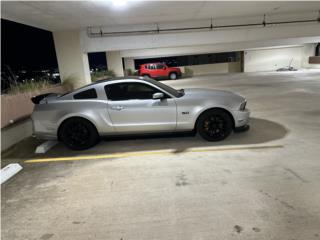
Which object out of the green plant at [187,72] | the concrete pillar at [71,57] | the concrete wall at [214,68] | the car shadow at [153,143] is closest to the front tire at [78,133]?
the car shadow at [153,143]

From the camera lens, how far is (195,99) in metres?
4.41

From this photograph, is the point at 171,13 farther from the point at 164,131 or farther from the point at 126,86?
the point at 164,131

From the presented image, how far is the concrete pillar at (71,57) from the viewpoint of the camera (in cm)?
977

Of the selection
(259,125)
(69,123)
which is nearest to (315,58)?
(259,125)

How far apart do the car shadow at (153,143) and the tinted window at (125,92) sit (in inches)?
32.3

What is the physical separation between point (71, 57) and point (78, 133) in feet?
21.7

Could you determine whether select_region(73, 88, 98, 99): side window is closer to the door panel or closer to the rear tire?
the door panel

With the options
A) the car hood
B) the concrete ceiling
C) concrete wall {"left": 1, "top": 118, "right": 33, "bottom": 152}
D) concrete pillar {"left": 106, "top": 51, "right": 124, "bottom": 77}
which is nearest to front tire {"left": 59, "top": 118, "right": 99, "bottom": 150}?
concrete wall {"left": 1, "top": 118, "right": 33, "bottom": 152}

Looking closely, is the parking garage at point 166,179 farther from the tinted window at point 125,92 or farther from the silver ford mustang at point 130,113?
the tinted window at point 125,92

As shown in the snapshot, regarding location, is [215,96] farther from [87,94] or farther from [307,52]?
[307,52]

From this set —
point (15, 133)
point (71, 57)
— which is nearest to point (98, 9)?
point (71, 57)

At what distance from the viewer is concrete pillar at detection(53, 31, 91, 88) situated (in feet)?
32.0

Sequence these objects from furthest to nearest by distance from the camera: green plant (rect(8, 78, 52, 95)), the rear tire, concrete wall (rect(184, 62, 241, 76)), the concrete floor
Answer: concrete wall (rect(184, 62, 241, 76)) → the rear tire → green plant (rect(8, 78, 52, 95)) → the concrete floor

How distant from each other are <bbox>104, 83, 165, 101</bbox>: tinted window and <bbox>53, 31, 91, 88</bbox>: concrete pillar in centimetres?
593
